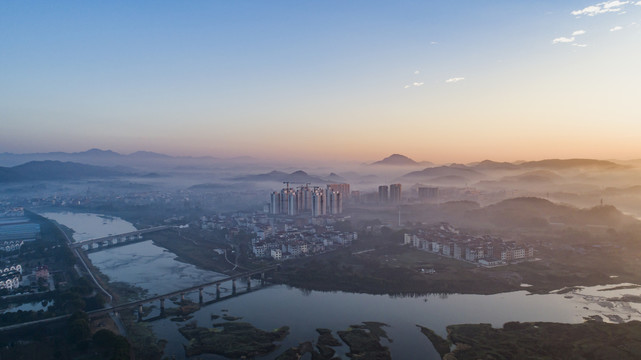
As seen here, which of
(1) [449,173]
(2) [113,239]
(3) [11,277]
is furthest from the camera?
(1) [449,173]

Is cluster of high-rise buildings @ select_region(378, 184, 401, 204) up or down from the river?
up

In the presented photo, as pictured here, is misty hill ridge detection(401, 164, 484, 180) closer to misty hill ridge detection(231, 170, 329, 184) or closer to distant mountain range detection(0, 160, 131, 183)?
misty hill ridge detection(231, 170, 329, 184)

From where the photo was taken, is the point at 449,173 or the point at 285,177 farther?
the point at 285,177

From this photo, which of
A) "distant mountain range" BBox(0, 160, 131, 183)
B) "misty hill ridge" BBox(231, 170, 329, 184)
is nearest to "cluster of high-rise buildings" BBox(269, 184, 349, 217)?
"misty hill ridge" BBox(231, 170, 329, 184)

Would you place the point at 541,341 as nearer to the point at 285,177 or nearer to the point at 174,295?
the point at 174,295

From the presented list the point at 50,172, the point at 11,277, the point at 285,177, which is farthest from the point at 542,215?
the point at 50,172

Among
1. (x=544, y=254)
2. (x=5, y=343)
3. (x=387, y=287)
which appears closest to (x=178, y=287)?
(x=5, y=343)

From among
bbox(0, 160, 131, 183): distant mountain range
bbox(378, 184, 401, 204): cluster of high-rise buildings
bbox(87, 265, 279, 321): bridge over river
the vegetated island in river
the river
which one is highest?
bbox(0, 160, 131, 183): distant mountain range
